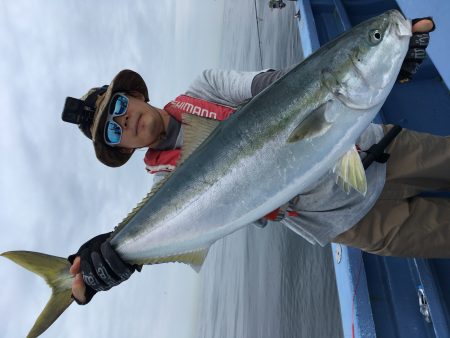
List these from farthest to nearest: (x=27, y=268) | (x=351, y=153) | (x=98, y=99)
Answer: (x=98, y=99)
(x=27, y=268)
(x=351, y=153)

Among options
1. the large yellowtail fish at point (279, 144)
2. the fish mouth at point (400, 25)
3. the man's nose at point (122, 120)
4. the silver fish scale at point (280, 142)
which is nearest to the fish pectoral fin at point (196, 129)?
the large yellowtail fish at point (279, 144)

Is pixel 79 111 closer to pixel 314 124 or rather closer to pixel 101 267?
pixel 101 267

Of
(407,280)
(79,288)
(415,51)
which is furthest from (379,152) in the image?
(79,288)

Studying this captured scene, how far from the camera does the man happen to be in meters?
2.31

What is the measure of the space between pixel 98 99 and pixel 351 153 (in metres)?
2.11

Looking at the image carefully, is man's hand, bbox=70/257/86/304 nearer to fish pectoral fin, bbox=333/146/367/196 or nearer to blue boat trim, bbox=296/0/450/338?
fish pectoral fin, bbox=333/146/367/196

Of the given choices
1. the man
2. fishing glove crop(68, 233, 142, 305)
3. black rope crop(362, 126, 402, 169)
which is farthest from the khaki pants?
fishing glove crop(68, 233, 142, 305)

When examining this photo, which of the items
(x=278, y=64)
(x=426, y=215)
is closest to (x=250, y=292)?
(x=278, y=64)

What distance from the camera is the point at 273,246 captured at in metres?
17.9

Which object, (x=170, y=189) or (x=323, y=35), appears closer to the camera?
(x=170, y=189)

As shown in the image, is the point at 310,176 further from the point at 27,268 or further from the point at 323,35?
the point at 323,35

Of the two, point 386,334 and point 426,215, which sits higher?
point 426,215

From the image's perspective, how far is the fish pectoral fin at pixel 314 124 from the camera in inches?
65.7

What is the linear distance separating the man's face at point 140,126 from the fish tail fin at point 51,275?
98 centimetres
